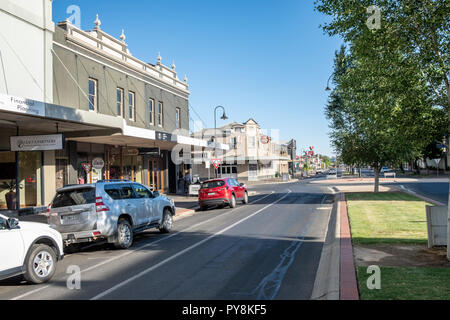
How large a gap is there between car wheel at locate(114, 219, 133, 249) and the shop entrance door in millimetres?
18236

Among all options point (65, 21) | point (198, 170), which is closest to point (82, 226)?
point (65, 21)

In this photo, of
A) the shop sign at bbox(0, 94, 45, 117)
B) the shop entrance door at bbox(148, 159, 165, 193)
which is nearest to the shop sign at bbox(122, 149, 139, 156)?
the shop entrance door at bbox(148, 159, 165, 193)

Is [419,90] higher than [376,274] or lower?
higher

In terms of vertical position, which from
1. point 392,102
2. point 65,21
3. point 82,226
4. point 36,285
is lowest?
point 36,285

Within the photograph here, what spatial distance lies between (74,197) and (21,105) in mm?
4770

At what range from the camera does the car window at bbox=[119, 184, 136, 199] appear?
10675 millimetres

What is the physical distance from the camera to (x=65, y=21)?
1942 cm

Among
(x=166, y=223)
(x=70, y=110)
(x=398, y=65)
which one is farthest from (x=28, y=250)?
(x=70, y=110)

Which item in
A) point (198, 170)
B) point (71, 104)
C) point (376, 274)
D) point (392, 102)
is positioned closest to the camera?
point (376, 274)

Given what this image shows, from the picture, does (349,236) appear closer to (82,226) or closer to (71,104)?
(82,226)

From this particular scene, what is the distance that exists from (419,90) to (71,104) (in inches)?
631

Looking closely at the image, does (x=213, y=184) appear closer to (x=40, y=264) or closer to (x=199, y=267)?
(x=199, y=267)

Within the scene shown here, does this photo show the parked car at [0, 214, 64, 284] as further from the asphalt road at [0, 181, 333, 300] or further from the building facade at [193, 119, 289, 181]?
the building facade at [193, 119, 289, 181]

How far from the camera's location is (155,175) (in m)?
29.7
